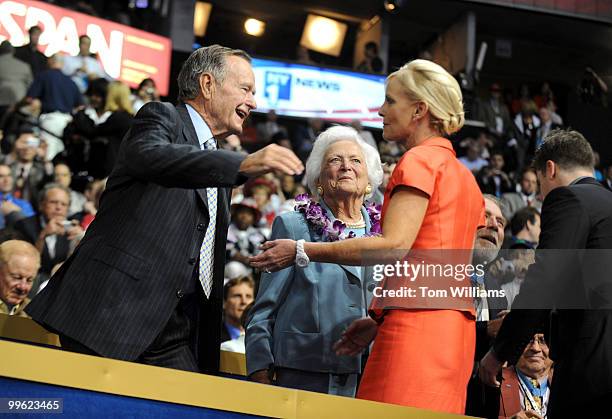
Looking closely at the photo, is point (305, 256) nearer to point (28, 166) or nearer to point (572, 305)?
point (572, 305)

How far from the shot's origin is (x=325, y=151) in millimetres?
3031

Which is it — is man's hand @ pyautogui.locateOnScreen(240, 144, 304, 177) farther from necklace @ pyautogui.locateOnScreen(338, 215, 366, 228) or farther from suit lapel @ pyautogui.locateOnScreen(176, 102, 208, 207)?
necklace @ pyautogui.locateOnScreen(338, 215, 366, 228)

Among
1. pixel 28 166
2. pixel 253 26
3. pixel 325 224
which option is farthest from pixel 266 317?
pixel 253 26

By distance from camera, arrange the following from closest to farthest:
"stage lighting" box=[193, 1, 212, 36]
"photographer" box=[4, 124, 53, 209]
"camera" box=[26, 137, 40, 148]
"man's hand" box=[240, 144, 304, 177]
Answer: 1. "man's hand" box=[240, 144, 304, 177]
2. "photographer" box=[4, 124, 53, 209]
3. "camera" box=[26, 137, 40, 148]
4. "stage lighting" box=[193, 1, 212, 36]

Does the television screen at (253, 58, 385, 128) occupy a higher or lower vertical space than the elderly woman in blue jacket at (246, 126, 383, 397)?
higher

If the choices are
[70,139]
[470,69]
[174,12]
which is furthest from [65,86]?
[470,69]

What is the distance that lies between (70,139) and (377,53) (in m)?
7.28

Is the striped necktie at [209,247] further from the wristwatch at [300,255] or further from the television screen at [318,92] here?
the television screen at [318,92]

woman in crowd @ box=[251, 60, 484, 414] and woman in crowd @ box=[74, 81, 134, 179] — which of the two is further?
woman in crowd @ box=[74, 81, 134, 179]

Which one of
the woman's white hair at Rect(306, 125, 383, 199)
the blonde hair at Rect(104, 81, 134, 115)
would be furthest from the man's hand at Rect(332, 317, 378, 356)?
the blonde hair at Rect(104, 81, 134, 115)

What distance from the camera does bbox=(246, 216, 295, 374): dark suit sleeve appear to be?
274 centimetres

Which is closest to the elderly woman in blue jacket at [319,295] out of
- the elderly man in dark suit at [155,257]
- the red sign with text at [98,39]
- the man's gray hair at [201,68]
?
the elderly man in dark suit at [155,257]

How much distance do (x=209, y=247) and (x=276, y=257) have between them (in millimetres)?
243

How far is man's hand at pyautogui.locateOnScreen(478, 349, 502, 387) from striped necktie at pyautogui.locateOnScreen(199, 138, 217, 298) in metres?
0.76
